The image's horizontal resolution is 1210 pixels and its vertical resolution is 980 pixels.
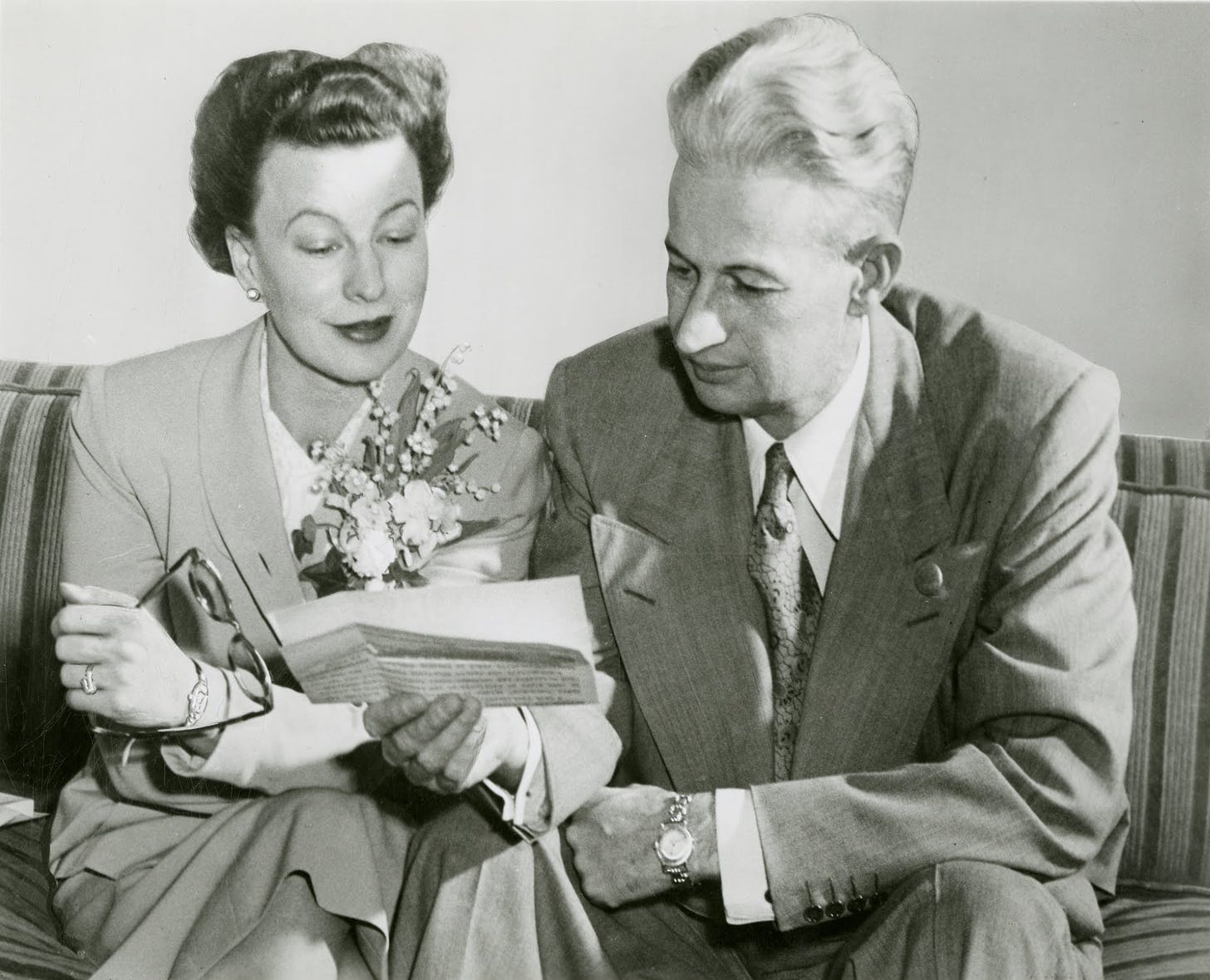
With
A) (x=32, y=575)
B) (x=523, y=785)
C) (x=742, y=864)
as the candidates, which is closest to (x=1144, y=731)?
(x=742, y=864)

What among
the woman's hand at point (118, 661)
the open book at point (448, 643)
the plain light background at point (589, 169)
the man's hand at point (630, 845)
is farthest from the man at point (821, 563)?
the woman's hand at point (118, 661)

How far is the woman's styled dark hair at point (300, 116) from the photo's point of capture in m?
1.92

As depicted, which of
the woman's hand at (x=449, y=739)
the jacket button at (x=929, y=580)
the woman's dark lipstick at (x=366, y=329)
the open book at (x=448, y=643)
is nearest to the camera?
the open book at (x=448, y=643)

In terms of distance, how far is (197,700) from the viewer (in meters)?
1.68

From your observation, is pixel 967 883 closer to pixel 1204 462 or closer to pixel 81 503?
pixel 1204 462

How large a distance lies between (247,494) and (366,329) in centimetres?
31

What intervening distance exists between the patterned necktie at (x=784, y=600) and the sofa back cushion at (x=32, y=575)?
4.00 feet

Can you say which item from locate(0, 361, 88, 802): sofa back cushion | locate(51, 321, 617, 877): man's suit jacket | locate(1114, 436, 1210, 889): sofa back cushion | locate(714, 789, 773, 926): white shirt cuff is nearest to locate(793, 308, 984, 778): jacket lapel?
locate(714, 789, 773, 926): white shirt cuff

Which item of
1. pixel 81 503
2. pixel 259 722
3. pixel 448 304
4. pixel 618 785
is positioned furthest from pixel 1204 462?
pixel 81 503

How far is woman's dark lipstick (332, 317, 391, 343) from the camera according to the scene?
1948mm

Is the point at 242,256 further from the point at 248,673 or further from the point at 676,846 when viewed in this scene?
the point at 676,846

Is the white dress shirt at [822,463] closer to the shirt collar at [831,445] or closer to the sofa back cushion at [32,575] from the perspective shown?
the shirt collar at [831,445]

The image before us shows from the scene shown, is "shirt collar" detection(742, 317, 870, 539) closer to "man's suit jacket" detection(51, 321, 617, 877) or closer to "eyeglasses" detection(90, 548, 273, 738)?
"man's suit jacket" detection(51, 321, 617, 877)

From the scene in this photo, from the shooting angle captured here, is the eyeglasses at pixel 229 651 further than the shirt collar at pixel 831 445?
No
